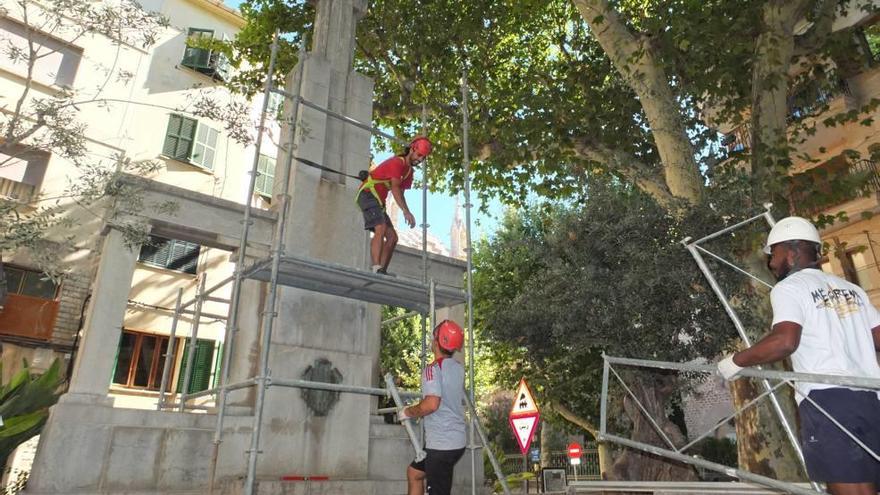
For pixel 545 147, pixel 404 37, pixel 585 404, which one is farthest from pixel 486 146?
pixel 585 404

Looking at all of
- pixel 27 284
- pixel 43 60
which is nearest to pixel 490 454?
pixel 27 284

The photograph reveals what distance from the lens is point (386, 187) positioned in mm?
7707

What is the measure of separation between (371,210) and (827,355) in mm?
5532

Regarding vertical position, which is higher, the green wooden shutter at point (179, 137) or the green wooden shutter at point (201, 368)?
the green wooden shutter at point (179, 137)

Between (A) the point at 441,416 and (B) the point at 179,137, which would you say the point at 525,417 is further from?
(B) the point at 179,137

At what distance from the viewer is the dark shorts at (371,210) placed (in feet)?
24.9

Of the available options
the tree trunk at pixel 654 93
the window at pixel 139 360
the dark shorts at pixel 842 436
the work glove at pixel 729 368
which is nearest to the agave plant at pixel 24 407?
the work glove at pixel 729 368

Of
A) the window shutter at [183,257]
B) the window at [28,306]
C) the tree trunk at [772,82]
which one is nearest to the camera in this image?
the tree trunk at [772,82]

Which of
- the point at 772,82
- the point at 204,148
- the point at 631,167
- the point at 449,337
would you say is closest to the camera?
the point at 449,337

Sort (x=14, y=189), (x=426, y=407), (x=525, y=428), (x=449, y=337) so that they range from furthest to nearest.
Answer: (x=14, y=189), (x=525, y=428), (x=449, y=337), (x=426, y=407)

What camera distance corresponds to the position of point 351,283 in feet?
23.6

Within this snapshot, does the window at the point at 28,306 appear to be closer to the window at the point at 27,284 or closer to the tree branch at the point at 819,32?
the window at the point at 27,284

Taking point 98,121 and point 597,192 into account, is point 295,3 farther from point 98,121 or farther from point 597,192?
point 597,192

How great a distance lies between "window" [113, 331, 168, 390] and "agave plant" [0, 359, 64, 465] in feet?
28.9
